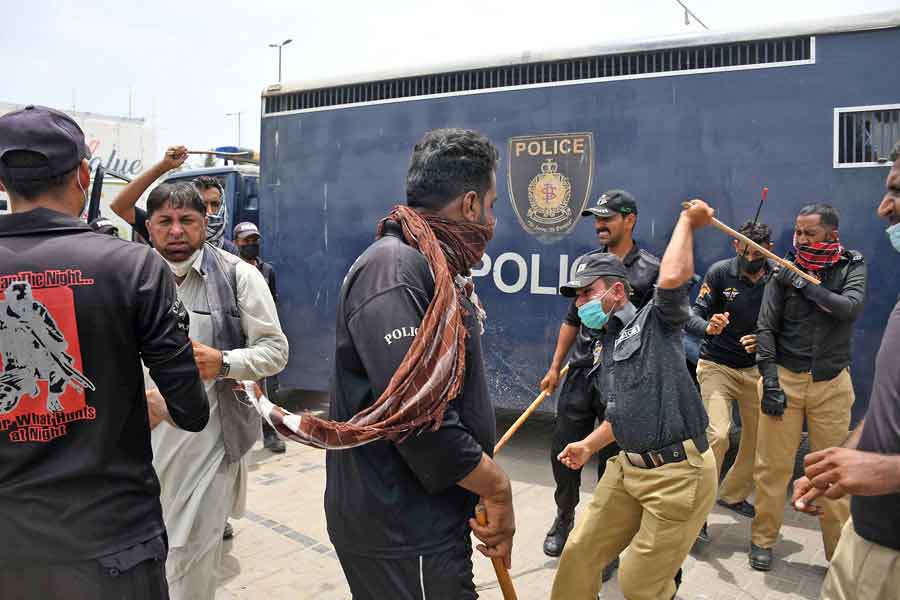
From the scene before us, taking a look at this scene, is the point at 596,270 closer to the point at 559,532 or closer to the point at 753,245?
the point at 753,245

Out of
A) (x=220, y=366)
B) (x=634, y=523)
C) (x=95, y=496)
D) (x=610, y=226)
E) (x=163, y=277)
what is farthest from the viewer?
(x=610, y=226)

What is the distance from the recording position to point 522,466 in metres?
5.29

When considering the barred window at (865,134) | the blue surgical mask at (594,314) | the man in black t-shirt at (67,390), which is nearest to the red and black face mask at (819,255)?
the barred window at (865,134)

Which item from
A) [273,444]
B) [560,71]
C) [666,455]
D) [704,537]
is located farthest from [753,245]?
[273,444]

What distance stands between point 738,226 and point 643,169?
2.49ft

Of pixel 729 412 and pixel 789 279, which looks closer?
pixel 789 279

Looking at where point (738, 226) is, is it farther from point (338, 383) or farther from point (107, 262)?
point (107, 262)

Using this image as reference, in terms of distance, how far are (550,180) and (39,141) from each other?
12.7 ft

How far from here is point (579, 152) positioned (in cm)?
502

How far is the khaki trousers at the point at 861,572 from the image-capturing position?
169 centimetres

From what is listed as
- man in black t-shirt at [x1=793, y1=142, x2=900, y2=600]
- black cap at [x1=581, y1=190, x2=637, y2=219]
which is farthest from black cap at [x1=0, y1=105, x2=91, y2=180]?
black cap at [x1=581, y1=190, x2=637, y2=219]

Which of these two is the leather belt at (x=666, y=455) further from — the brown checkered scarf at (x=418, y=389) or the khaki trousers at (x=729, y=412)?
the khaki trousers at (x=729, y=412)

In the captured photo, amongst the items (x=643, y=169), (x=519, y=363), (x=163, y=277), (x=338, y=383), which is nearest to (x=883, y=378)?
(x=338, y=383)

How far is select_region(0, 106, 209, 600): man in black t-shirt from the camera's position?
1.56 m
